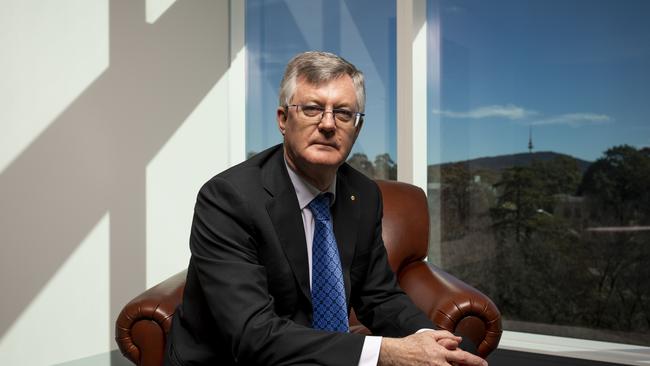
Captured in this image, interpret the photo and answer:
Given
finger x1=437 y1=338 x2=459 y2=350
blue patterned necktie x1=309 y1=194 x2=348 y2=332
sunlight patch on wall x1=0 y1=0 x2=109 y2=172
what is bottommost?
finger x1=437 y1=338 x2=459 y2=350

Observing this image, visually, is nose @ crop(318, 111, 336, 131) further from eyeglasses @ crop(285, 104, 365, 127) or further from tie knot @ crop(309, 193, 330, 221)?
tie knot @ crop(309, 193, 330, 221)

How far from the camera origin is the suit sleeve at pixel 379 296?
168 cm

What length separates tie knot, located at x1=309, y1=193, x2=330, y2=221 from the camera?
1651 millimetres

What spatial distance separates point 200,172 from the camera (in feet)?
13.7

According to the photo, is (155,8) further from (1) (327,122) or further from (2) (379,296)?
(2) (379,296)

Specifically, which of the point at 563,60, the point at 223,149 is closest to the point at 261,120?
the point at 223,149

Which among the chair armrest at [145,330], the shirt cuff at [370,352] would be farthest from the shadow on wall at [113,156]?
the shirt cuff at [370,352]

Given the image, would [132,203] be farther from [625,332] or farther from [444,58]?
[625,332]

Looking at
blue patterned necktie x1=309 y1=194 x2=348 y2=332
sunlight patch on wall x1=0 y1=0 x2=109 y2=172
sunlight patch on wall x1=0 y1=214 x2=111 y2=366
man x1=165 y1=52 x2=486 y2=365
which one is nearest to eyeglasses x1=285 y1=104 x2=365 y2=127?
man x1=165 y1=52 x2=486 y2=365

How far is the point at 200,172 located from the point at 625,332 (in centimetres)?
288

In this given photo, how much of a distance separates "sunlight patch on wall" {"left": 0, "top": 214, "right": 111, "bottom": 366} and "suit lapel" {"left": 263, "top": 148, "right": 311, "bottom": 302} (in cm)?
208

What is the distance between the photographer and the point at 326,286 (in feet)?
5.26

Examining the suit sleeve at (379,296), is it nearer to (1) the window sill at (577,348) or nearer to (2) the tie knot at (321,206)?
(2) the tie knot at (321,206)

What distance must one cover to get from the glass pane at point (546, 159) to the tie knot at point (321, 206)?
6.95 ft
